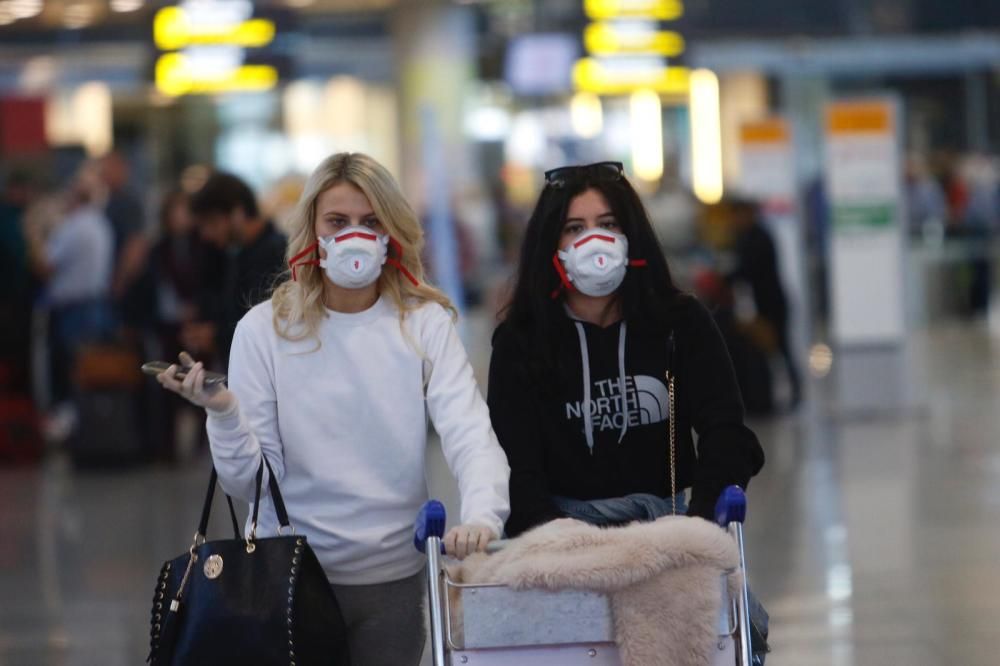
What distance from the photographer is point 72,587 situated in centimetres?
752

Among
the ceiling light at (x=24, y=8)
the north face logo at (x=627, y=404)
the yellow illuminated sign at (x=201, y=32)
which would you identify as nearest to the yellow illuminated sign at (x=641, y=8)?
the yellow illuminated sign at (x=201, y=32)

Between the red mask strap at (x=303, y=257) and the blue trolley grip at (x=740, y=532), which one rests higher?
the red mask strap at (x=303, y=257)

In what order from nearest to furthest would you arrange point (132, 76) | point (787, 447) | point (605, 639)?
point (605, 639), point (787, 447), point (132, 76)

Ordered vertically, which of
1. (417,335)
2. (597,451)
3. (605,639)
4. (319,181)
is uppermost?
(319,181)

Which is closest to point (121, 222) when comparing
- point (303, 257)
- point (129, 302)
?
point (129, 302)

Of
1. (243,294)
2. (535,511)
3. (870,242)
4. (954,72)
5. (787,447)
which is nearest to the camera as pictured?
(535,511)

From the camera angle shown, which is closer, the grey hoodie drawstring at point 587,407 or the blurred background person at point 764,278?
the grey hoodie drawstring at point 587,407

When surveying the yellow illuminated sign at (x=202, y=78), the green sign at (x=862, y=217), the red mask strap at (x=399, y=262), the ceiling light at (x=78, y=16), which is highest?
the ceiling light at (x=78, y=16)

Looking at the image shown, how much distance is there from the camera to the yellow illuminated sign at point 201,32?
1315 cm

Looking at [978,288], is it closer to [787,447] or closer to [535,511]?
[787,447]

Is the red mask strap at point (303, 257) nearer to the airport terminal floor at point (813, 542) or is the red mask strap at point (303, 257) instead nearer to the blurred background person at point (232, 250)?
the blurred background person at point (232, 250)

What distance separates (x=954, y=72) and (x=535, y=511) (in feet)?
82.6

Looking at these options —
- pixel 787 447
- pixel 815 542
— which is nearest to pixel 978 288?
pixel 787 447

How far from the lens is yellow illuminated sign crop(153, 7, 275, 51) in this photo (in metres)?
13.1
